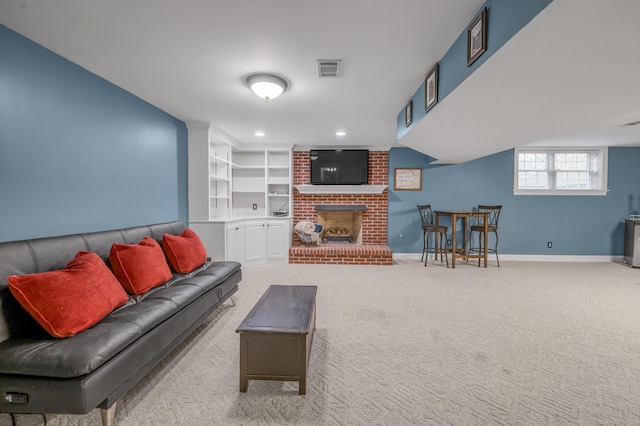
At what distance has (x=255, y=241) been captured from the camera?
4.87m

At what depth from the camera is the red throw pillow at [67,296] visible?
1338mm

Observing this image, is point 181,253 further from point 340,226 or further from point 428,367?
point 340,226

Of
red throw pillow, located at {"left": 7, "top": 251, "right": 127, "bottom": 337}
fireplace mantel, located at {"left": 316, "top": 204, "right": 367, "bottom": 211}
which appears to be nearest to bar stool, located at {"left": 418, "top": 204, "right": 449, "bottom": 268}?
fireplace mantel, located at {"left": 316, "top": 204, "right": 367, "bottom": 211}

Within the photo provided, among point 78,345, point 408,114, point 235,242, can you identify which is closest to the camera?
point 78,345

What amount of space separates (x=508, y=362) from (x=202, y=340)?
2293mm

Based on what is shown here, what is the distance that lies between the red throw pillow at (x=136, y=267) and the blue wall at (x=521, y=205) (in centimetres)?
426

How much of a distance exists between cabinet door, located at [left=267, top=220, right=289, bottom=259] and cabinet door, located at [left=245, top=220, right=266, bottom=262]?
0.11m

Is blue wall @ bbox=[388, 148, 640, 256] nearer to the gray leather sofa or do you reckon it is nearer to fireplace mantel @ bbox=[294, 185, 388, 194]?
fireplace mantel @ bbox=[294, 185, 388, 194]

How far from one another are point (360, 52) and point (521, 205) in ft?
16.3

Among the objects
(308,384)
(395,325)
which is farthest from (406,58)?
(308,384)

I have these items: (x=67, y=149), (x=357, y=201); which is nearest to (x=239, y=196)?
(x=357, y=201)

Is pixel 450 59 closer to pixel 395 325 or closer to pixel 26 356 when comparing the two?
pixel 395 325

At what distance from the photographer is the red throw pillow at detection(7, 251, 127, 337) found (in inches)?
52.7

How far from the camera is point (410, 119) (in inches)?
117
